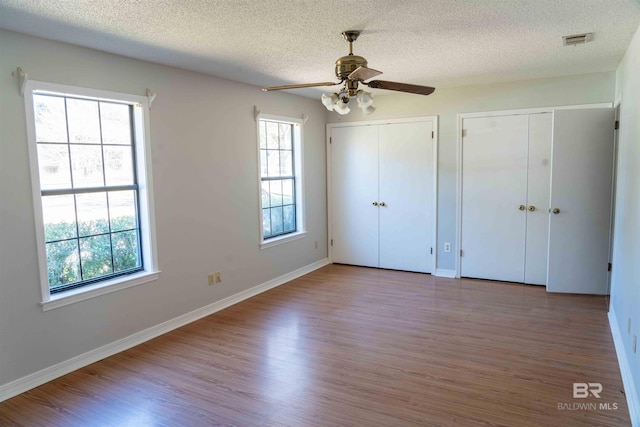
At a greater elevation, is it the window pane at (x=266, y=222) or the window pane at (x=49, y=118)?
the window pane at (x=49, y=118)

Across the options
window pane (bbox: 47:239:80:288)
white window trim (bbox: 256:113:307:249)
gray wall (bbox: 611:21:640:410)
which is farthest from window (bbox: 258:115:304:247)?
gray wall (bbox: 611:21:640:410)

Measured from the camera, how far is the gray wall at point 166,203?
2791 millimetres

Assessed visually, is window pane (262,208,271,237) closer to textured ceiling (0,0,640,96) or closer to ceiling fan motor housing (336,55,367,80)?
textured ceiling (0,0,640,96)

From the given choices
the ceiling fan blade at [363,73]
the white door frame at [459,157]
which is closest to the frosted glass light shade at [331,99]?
the ceiling fan blade at [363,73]

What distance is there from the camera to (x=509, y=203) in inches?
201

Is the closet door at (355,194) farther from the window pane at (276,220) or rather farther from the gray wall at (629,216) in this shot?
the gray wall at (629,216)

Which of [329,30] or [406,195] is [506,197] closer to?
[406,195]

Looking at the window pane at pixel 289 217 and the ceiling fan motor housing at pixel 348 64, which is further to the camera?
the window pane at pixel 289 217

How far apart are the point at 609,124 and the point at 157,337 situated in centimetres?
496

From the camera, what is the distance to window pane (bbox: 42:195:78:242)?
3.04 meters

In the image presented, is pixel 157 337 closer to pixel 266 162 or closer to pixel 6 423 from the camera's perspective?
pixel 6 423

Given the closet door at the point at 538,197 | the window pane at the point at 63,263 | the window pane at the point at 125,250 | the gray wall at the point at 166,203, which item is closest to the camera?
the gray wall at the point at 166,203

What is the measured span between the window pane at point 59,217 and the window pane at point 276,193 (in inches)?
99.2

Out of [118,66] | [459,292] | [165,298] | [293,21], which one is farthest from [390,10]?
[459,292]
